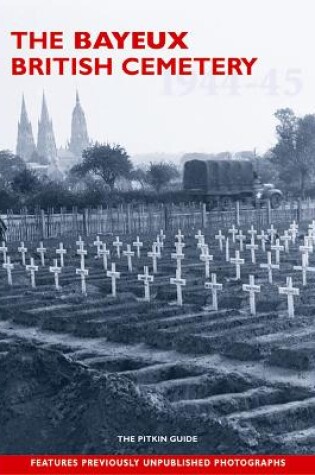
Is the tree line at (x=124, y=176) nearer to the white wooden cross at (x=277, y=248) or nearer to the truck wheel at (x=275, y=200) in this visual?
the truck wheel at (x=275, y=200)

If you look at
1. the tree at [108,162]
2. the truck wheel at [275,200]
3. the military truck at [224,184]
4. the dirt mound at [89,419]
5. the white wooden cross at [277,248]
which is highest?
the tree at [108,162]

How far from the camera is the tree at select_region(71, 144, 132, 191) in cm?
5894

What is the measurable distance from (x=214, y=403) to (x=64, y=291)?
35.2 ft

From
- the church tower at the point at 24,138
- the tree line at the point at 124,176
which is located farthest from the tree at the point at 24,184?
the church tower at the point at 24,138

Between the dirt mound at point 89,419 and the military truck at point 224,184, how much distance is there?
1465 inches

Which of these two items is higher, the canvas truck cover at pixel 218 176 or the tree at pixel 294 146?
the tree at pixel 294 146

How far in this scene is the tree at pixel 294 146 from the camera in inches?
2520

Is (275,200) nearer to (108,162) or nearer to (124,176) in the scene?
(108,162)

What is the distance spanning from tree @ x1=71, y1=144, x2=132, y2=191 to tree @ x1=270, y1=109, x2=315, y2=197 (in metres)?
12.8

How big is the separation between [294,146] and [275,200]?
659 inches

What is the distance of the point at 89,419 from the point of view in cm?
807

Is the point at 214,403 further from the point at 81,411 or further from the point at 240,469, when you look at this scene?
the point at 240,469

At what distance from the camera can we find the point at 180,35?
37.1ft

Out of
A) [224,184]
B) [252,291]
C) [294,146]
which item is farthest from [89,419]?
[294,146]
